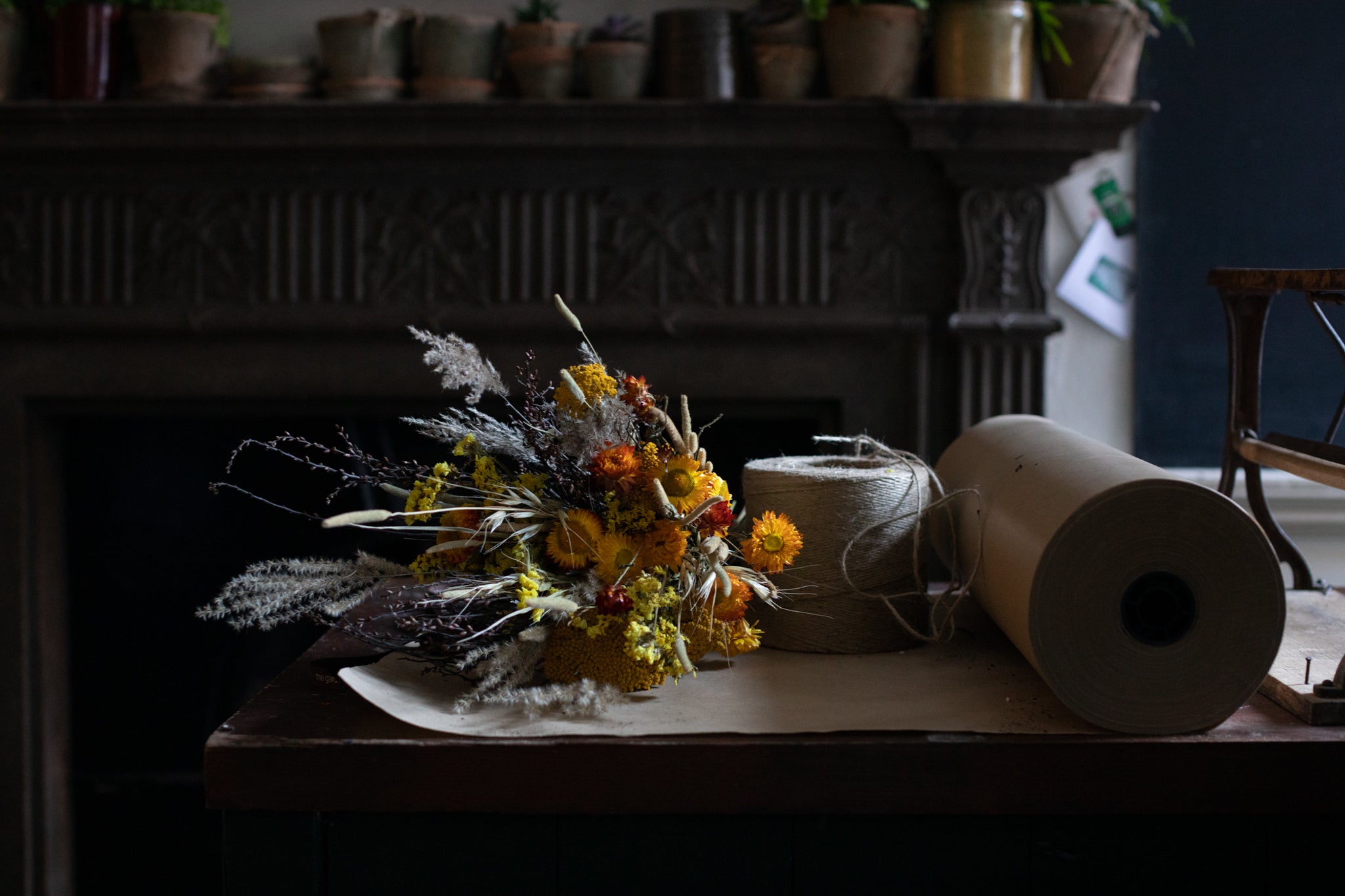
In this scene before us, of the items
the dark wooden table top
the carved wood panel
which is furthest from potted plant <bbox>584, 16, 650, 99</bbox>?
the dark wooden table top

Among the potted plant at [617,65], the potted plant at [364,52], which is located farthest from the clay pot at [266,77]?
the potted plant at [617,65]

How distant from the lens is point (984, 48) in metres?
1.89

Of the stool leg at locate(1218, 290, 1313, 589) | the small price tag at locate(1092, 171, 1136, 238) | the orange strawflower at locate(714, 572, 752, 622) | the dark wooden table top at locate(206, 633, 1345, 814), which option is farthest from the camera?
the small price tag at locate(1092, 171, 1136, 238)

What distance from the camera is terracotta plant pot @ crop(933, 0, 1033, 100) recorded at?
188cm

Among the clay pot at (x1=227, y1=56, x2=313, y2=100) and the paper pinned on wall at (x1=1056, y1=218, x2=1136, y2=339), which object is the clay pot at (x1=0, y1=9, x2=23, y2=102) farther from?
the paper pinned on wall at (x1=1056, y1=218, x2=1136, y2=339)

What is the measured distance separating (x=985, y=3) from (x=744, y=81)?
43 centimetres

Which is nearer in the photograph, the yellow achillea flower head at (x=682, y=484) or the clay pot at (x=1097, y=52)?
the yellow achillea flower head at (x=682, y=484)

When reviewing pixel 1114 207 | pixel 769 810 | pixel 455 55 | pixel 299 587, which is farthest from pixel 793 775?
pixel 1114 207

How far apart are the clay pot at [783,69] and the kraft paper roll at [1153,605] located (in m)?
1.34

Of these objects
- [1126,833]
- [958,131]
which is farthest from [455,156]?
[1126,833]

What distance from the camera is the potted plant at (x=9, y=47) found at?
1969 millimetres

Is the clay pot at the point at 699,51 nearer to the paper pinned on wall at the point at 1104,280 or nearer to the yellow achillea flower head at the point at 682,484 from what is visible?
the paper pinned on wall at the point at 1104,280

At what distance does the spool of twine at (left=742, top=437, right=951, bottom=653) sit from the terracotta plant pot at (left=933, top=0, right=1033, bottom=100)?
1.17 meters

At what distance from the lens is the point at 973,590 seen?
0.99m
